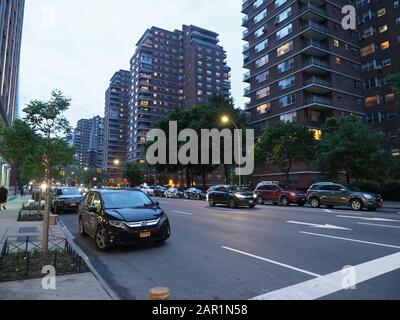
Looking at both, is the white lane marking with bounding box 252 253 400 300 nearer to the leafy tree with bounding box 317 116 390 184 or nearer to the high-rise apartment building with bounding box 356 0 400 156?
the leafy tree with bounding box 317 116 390 184

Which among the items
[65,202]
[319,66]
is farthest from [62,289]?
[319,66]

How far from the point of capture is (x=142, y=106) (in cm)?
12600

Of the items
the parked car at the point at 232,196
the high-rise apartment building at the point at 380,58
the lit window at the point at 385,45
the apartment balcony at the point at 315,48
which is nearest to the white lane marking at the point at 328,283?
the parked car at the point at 232,196

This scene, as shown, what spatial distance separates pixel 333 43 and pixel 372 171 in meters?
30.7

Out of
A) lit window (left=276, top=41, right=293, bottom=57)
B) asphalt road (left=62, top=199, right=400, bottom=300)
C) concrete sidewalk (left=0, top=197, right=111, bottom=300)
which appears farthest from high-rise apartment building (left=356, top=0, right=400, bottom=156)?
concrete sidewalk (left=0, top=197, right=111, bottom=300)

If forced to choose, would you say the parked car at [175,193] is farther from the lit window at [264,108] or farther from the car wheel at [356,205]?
the car wheel at [356,205]

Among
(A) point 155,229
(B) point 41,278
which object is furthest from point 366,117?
(B) point 41,278

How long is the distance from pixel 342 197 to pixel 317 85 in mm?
28854

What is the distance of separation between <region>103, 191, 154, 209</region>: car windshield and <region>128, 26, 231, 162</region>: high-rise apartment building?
116985 millimetres

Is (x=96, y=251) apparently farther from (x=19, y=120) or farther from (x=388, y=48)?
(x=388, y=48)

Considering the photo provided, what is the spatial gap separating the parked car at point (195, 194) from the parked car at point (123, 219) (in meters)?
28.6

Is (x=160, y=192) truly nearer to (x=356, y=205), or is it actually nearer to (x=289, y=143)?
(x=289, y=143)

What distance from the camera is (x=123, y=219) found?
8117 mm

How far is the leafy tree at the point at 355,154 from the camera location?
27.7 metres
